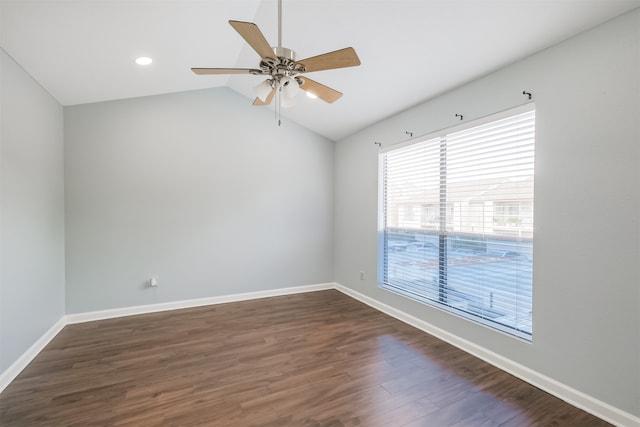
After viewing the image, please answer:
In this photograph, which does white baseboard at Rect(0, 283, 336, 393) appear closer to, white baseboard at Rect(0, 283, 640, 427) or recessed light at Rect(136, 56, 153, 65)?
white baseboard at Rect(0, 283, 640, 427)

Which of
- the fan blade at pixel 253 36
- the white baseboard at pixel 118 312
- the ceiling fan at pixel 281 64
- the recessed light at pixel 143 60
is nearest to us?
the fan blade at pixel 253 36

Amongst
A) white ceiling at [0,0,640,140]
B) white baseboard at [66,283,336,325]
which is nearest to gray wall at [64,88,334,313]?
white baseboard at [66,283,336,325]

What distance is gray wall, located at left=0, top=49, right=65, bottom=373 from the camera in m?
2.30

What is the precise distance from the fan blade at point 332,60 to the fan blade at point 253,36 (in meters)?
0.21

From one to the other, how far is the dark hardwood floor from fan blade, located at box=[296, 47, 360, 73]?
224 cm

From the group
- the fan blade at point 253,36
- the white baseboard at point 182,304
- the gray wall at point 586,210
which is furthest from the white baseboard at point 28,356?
the gray wall at point 586,210

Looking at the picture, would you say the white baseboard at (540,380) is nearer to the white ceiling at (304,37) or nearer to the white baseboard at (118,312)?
the white baseboard at (118,312)

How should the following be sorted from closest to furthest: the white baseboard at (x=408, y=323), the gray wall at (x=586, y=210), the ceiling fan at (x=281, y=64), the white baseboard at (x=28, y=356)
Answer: the ceiling fan at (x=281, y=64) → the gray wall at (x=586, y=210) → the white baseboard at (x=408, y=323) → the white baseboard at (x=28, y=356)

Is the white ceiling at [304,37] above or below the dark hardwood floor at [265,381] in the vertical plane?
above

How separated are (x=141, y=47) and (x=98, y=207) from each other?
2.07 m

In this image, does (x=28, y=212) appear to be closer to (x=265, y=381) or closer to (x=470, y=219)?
(x=265, y=381)

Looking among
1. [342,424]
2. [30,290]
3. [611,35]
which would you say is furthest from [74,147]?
[611,35]

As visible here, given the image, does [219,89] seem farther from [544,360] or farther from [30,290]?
[544,360]

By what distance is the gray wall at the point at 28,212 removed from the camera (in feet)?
7.54
